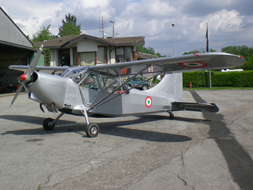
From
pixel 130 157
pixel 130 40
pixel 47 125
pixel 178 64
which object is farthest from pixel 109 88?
pixel 130 40

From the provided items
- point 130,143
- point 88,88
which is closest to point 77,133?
point 88,88

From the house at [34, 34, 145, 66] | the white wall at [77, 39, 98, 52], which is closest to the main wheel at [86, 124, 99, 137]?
the house at [34, 34, 145, 66]

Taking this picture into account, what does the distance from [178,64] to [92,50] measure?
24.9 metres

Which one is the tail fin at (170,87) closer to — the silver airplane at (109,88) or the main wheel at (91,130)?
the silver airplane at (109,88)

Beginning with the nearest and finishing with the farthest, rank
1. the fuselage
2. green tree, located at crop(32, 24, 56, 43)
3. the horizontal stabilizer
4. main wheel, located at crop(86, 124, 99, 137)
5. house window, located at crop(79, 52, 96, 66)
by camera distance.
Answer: the fuselage < main wheel, located at crop(86, 124, 99, 137) < the horizontal stabilizer < house window, located at crop(79, 52, 96, 66) < green tree, located at crop(32, 24, 56, 43)

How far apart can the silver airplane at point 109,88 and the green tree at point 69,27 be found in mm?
83448

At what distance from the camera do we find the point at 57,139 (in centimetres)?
698

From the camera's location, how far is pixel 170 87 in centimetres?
988

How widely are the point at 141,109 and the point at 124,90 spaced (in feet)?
3.23

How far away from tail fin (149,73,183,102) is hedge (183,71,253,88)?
25.2 meters

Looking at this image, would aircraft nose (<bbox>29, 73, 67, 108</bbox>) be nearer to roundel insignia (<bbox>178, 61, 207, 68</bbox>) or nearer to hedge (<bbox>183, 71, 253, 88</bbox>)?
roundel insignia (<bbox>178, 61, 207, 68</bbox>)

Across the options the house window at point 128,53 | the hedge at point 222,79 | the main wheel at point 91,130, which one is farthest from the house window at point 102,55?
the main wheel at point 91,130

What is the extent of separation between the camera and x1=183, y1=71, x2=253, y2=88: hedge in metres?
32.0

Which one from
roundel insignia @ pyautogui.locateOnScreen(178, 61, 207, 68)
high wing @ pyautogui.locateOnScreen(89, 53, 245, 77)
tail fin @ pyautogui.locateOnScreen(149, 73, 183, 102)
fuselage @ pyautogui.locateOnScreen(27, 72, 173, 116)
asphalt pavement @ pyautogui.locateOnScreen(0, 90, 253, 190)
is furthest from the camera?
tail fin @ pyautogui.locateOnScreen(149, 73, 183, 102)
